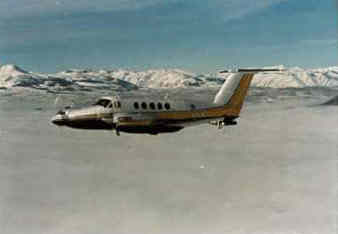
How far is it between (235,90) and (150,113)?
4.44 m

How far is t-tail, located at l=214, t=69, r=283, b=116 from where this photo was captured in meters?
18.9

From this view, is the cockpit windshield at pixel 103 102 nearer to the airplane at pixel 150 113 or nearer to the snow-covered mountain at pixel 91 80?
the airplane at pixel 150 113

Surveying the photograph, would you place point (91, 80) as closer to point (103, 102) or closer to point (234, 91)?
point (234, 91)

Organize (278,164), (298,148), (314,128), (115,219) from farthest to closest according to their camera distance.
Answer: (314,128)
(298,148)
(278,164)
(115,219)

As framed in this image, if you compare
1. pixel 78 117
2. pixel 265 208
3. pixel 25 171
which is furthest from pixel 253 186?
pixel 25 171

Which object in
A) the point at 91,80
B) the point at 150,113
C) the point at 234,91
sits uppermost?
the point at 234,91

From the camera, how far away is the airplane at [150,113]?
16703mm

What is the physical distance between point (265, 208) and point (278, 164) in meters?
4.66

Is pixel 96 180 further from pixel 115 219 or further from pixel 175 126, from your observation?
pixel 175 126

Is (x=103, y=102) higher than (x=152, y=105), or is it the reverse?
(x=103, y=102)

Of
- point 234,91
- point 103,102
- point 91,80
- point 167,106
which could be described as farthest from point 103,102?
point 91,80

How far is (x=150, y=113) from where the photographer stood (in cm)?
1712

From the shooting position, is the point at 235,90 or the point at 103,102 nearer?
the point at 103,102

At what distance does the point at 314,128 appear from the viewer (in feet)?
91.2
